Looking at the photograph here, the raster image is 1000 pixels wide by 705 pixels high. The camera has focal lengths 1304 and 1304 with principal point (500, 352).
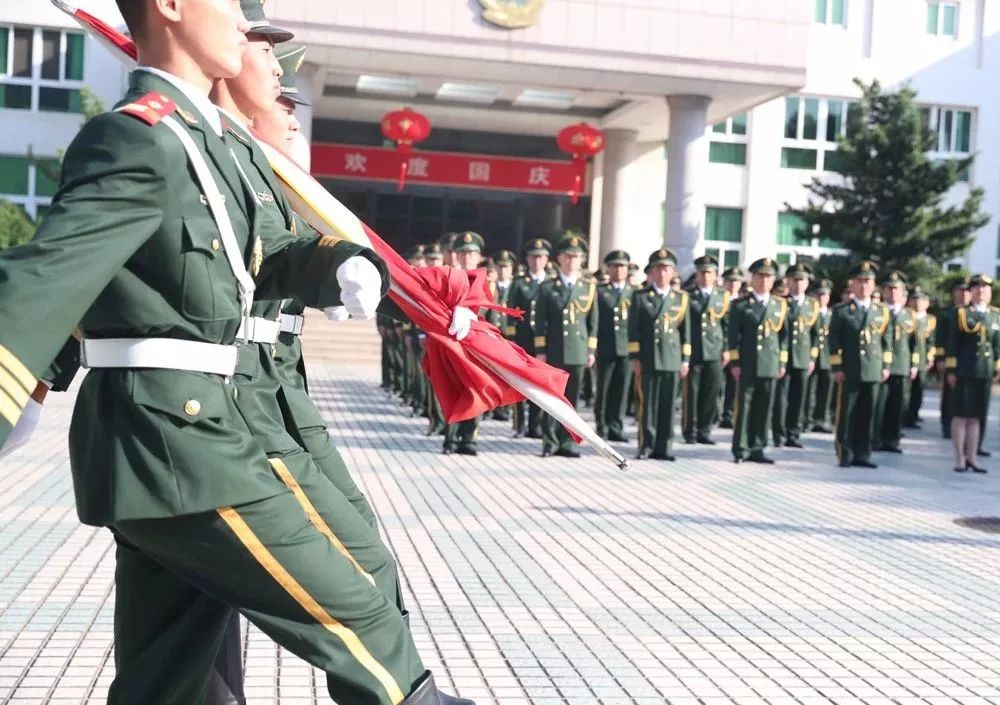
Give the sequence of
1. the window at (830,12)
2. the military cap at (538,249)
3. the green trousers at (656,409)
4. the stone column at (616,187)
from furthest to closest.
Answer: the window at (830,12)
the stone column at (616,187)
the military cap at (538,249)
the green trousers at (656,409)

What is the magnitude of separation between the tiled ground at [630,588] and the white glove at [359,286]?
2.07 m

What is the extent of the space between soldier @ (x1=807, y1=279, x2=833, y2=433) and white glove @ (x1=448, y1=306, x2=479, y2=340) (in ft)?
39.9

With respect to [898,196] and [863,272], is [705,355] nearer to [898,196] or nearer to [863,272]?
[863,272]

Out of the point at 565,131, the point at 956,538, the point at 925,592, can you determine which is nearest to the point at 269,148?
the point at 925,592

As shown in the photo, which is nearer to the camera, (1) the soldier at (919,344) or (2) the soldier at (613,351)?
(2) the soldier at (613,351)

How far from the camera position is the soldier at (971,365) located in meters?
12.4

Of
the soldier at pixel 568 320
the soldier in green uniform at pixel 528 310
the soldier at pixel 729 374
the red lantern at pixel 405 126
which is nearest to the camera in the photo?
the soldier at pixel 568 320

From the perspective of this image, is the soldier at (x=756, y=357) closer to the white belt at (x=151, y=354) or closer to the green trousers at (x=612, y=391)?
the green trousers at (x=612, y=391)

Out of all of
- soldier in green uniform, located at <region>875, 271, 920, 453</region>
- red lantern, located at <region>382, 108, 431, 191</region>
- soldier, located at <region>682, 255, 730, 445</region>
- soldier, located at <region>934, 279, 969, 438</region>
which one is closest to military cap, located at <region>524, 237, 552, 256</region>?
soldier, located at <region>682, 255, 730, 445</region>

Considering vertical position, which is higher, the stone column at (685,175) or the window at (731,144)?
the window at (731,144)

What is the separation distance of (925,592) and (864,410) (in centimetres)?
618

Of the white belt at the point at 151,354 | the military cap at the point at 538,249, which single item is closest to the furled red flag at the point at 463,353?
the white belt at the point at 151,354

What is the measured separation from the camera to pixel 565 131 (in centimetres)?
2794

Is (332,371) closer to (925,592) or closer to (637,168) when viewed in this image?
Answer: (637,168)
